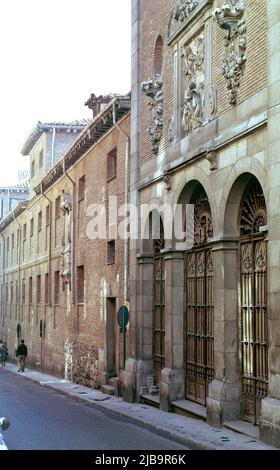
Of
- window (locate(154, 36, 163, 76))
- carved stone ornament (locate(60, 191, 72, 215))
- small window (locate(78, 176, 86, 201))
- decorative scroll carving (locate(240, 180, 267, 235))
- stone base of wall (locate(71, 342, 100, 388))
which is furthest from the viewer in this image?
carved stone ornament (locate(60, 191, 72, 215))

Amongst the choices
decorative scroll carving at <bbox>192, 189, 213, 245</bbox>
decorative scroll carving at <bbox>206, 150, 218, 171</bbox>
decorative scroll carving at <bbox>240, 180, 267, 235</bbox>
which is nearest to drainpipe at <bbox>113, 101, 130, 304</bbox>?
decorative scroll carving at <bbox>192, 189, 213, 245</bbox>

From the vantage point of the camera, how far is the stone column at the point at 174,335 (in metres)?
15.0

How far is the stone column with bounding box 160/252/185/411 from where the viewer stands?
15.0m

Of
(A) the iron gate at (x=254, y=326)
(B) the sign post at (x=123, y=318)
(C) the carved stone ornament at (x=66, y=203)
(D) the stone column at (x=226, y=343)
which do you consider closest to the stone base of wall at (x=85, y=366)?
(B) the sign post at (x=123, y=318)

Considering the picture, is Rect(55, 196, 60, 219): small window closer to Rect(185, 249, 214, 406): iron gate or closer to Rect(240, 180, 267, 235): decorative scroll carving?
Rect(185, 249, 214, 406): iron gate

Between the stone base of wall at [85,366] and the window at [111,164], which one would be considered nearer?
the window at [111,164]

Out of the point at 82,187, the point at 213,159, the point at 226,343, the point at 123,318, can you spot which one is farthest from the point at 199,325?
the point at 82,187

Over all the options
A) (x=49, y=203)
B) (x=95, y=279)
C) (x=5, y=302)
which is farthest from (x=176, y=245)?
(x=5, y=302)

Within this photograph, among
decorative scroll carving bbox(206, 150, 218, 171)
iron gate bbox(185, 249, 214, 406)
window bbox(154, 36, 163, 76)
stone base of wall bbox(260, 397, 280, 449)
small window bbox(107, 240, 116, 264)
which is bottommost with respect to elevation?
stone base of wall bbox(260, 397, 280, 449)

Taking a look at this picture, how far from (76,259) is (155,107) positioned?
10299 mm

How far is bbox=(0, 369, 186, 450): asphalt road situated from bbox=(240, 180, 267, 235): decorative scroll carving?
3706 mm

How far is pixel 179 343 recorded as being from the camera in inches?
595

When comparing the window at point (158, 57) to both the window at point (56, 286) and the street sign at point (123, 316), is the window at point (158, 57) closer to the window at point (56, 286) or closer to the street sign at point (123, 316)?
the street sign at point (123, 316)

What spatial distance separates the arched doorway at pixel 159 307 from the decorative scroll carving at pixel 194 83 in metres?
3.22
